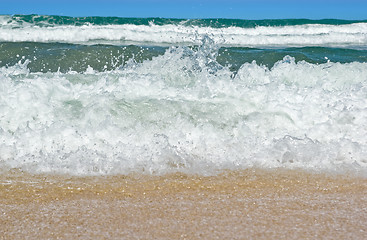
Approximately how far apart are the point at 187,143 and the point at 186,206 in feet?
3.26

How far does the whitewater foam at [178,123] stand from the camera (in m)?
3.02

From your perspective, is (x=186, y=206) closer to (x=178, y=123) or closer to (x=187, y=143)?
(x=187, y=143)

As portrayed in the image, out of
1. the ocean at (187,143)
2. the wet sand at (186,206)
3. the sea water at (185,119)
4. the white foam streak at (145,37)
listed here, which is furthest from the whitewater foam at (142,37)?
the wet sand at (186,206)

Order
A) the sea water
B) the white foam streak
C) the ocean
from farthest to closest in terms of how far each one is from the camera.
Answer: the white foam streak, the sea water, the ocean

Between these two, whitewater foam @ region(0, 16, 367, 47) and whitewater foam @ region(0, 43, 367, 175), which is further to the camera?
whitewater foam @ region(0, 16, 367, 47)

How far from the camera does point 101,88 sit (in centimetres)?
438

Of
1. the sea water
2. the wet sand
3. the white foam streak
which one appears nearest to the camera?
the wet sand

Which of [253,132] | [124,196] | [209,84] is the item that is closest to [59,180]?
[124,196]

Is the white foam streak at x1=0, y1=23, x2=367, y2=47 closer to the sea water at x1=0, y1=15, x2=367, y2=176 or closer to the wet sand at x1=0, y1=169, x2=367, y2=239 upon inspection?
the sea water at x1=0, y1=15, x2=367, y2=176

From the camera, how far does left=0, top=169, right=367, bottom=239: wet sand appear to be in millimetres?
2078

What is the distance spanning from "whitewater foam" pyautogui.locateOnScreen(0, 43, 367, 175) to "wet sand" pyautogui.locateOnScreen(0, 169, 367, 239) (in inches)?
7.5

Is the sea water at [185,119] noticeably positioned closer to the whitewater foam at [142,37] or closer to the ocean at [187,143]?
the ocean at [187,143]

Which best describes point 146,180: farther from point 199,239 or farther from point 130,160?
point 199,239

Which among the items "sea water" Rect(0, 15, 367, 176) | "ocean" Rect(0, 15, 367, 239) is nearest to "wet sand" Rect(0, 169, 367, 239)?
"ocean" Rect(0, 15, 367, 239)
